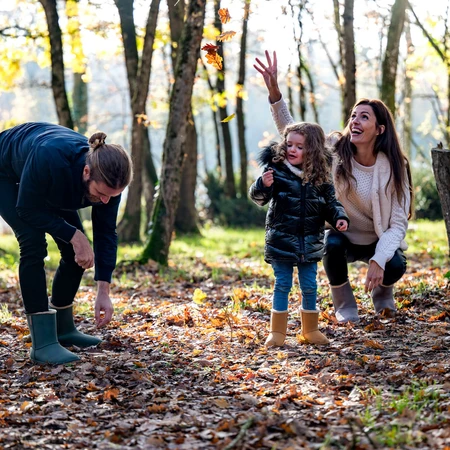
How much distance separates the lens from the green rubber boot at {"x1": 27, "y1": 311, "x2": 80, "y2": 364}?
440cm

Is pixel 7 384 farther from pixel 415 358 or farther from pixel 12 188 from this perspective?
pixel 415 358

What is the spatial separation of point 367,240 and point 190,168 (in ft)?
30.7

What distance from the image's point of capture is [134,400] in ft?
12.3

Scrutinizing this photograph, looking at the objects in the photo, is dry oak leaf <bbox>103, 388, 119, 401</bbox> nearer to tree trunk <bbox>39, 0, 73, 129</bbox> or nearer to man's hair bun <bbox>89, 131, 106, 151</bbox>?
man's hair bun <bbox>89, 131, 106, 151</bbox>

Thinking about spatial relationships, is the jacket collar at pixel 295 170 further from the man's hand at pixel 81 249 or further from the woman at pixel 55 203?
the man's hand at pixel 81 249

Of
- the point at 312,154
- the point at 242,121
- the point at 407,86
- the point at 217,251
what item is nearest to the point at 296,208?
the point at 312,154

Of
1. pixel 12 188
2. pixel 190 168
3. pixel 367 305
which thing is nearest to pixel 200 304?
pixel 367 305

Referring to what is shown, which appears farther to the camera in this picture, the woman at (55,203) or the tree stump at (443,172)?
the tree stump at (443,172)

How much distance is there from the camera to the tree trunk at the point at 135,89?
36.6 ft

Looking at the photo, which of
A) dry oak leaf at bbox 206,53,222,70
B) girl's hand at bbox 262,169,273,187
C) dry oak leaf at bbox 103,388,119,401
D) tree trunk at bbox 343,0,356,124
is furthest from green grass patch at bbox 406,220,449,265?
dry oak leaf at bbox 103,388,119,401

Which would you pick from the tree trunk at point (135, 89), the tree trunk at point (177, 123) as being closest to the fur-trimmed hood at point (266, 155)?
the tree trunk at point (177, 123)

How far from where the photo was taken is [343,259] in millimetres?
5609

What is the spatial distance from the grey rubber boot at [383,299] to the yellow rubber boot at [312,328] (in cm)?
98

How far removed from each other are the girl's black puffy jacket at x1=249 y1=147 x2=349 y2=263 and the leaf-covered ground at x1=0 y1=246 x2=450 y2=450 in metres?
0.71
